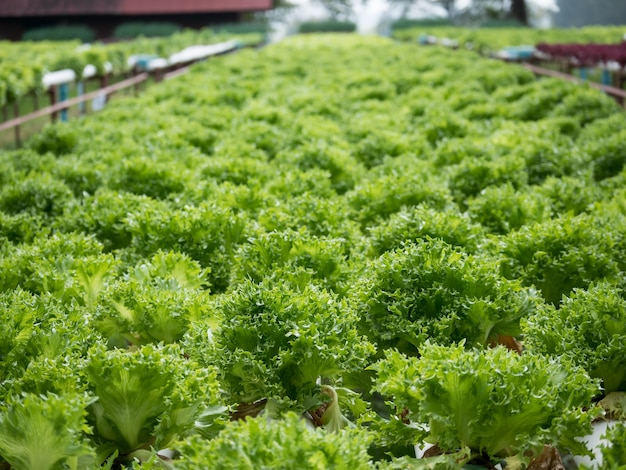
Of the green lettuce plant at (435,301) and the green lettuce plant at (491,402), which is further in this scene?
the green lettuce plant at (435,301)

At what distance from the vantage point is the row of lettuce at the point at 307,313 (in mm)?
2703

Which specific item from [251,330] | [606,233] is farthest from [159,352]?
[606,233]

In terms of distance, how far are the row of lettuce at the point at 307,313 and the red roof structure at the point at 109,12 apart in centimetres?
4346

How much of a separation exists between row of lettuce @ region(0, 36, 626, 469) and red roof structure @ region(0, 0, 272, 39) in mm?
43458

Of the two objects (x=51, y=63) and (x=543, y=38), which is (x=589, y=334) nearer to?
(x=51, y=63)

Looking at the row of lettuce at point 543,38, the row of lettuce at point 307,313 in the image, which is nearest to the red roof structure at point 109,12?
the row of lettuce at point 543,38

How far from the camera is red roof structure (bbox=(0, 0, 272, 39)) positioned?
4662 centimetres

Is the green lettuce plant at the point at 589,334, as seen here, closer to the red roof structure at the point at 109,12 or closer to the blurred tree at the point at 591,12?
the blurred tree at the point at 591,12

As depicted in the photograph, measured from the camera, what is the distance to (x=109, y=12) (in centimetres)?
4888

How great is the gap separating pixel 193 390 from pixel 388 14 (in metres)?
79.4

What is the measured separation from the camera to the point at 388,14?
78.6 m

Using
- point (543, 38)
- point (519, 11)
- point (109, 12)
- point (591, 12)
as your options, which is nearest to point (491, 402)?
point (591, 12)

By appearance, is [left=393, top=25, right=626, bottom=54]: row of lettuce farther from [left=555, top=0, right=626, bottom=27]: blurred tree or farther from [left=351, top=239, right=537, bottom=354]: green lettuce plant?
[left=351, top=239, right=537, bottom=354]: green lettuce plant

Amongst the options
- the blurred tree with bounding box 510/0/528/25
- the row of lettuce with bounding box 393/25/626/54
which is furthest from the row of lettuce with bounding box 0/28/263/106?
the blurred tree with bounding box 510/0/528/25
